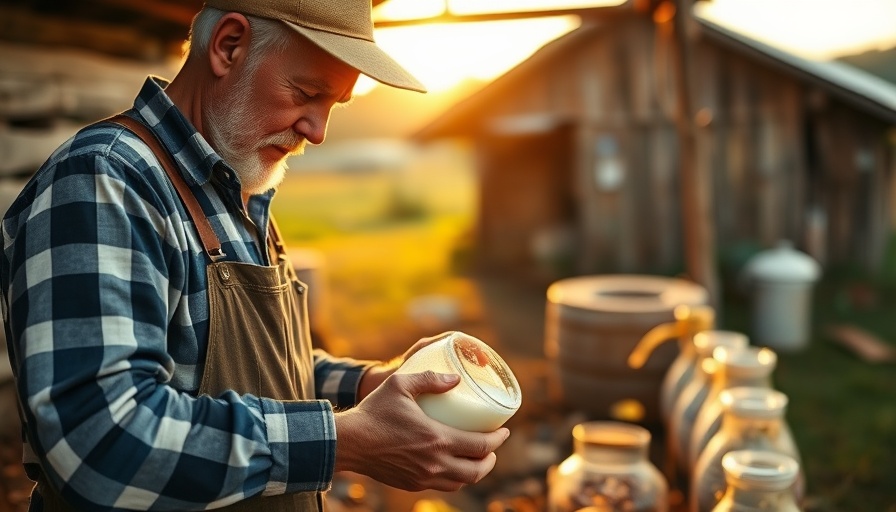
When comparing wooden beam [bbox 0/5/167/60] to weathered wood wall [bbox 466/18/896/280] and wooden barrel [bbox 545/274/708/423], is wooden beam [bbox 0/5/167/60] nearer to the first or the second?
wooden barrel [bbox 545/274/708/423]

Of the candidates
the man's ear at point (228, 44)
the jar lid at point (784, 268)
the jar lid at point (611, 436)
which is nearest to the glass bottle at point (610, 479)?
the jar lid at point (611, 436)

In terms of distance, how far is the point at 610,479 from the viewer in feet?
9.22

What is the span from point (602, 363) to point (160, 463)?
4.38m

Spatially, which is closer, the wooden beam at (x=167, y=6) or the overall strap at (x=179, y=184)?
Answer: the overall strap at (x=179, y=184)

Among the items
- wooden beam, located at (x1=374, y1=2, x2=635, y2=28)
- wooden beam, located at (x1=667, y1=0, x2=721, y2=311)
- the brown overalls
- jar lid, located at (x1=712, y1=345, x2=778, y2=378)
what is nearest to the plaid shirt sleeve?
the brown overalls

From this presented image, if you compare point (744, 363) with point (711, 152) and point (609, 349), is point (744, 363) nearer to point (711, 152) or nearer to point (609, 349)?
point (609, 349)

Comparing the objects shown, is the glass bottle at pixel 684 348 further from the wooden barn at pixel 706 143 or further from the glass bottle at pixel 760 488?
the wooden barn at pixel 706 143

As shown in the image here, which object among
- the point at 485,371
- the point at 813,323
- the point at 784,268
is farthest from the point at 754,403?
the point at 813,323

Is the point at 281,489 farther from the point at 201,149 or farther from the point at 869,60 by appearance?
the point at 869,60

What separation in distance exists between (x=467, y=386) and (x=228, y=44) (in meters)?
0.83

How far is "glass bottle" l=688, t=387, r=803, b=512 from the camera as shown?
2707mm

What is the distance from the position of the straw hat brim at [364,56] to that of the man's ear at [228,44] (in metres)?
0.10

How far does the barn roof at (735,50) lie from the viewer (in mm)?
9211

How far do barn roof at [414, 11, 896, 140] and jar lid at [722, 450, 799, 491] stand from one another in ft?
25.2
